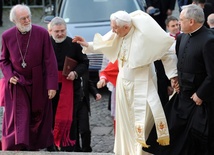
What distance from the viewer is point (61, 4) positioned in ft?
36.0

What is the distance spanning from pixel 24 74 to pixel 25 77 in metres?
0.04

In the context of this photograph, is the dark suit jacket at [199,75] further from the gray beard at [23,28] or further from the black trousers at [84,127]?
the gray beard at [23,28]

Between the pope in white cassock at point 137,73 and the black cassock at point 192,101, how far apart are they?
120mm

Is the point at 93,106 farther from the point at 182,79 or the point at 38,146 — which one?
the point at 182,79

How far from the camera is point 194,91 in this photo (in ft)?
16.7

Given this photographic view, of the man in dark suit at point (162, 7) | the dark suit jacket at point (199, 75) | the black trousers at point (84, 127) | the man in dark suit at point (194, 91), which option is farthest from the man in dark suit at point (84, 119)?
the man in dark suit at point (162, 7)

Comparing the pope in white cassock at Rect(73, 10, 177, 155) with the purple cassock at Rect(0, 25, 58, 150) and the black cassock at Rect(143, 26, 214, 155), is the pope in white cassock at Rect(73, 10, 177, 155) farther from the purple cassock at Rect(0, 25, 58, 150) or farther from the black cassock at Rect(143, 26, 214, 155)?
the purple cassock at Rect(0, 25, 58, 150)

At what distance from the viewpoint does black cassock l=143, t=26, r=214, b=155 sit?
4.94 meters

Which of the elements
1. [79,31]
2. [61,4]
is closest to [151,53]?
[79,31]

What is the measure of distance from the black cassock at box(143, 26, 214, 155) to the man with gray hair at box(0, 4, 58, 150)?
151 cm

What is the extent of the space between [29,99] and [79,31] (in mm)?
3934

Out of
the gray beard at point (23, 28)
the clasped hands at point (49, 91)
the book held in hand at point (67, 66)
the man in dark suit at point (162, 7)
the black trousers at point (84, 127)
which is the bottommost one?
the black trousers at point (84, 127)

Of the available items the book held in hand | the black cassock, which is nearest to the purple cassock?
the book held in hand

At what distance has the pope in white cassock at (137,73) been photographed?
5.21m
